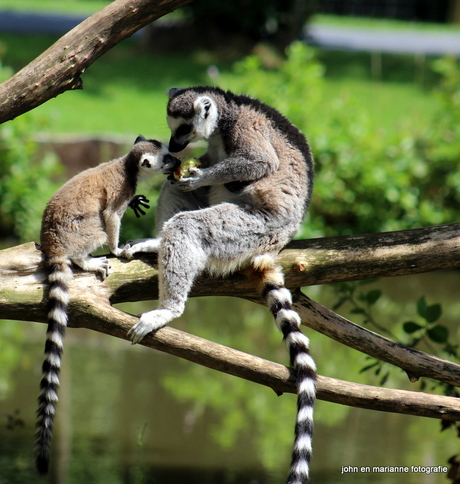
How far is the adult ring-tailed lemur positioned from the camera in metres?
3.36

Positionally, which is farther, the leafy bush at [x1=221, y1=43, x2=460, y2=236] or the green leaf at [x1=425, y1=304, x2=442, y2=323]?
the leafy bush at [x1=221, y1=43, x2=460, y2=236]

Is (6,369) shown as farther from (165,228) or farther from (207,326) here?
(165,228)

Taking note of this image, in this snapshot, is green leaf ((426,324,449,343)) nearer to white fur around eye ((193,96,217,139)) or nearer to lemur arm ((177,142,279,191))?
lemur arm ((177,142,279,191))

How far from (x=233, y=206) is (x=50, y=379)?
130cm

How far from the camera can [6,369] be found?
559cm

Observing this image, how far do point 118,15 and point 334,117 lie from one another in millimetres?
5766

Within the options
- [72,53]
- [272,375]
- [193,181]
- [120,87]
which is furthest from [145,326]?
[120,87]

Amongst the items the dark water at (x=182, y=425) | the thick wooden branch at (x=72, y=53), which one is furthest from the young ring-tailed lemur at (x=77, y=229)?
the dark water at (x=182, y=425)

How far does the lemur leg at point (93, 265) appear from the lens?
350 cm

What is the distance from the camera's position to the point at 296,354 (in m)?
3.18

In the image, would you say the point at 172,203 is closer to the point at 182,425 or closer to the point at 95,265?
the point at 95,265

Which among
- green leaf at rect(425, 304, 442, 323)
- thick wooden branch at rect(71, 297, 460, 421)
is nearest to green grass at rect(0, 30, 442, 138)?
green leaf at rect(425, 304, 442, 323)

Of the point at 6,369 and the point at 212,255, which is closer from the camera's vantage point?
the point at 212,255

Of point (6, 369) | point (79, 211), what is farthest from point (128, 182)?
point (6, 369)
